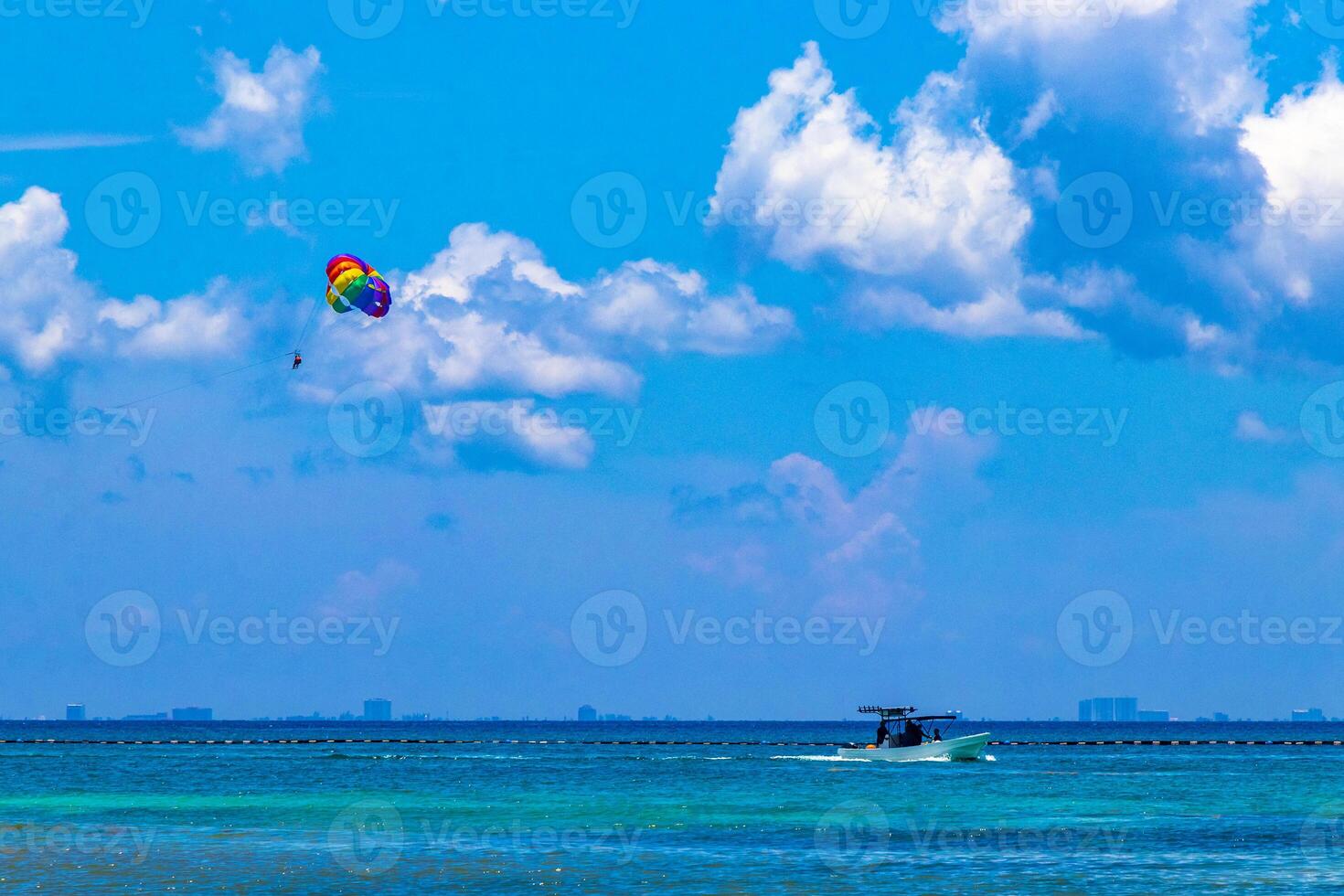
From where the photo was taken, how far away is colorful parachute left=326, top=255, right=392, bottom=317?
6775 centimetres

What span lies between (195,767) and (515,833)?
215 feet

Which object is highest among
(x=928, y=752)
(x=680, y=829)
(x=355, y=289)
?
(x=355, y=289)

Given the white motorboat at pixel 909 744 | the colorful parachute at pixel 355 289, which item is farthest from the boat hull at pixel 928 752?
the colorful parachute at pixel 355 289

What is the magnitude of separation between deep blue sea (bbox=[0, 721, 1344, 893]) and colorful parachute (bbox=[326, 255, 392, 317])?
21746mm

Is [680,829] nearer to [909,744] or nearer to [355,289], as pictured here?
[355,289]

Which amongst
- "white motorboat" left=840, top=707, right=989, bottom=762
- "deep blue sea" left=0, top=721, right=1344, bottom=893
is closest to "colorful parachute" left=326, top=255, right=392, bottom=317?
"deep blue sea" left=0, top=721, right=1344, bottom=893

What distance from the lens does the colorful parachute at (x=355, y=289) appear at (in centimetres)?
6775

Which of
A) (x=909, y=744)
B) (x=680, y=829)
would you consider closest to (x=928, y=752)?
(x=909, y=744)

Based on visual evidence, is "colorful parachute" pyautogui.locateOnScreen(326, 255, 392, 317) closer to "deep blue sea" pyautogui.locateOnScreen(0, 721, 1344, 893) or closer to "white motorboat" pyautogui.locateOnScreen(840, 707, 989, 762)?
"deep blue sea" pyautogui.locateOnScreen(0, 721, 1344, 893)

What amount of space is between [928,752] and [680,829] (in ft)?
157

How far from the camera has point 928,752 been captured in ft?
334

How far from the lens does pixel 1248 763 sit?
122 meters

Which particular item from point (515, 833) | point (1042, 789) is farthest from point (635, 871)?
point (1042, 789)

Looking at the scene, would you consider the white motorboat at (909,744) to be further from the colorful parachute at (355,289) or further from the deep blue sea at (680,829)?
the colorful parachute at (355,289)
